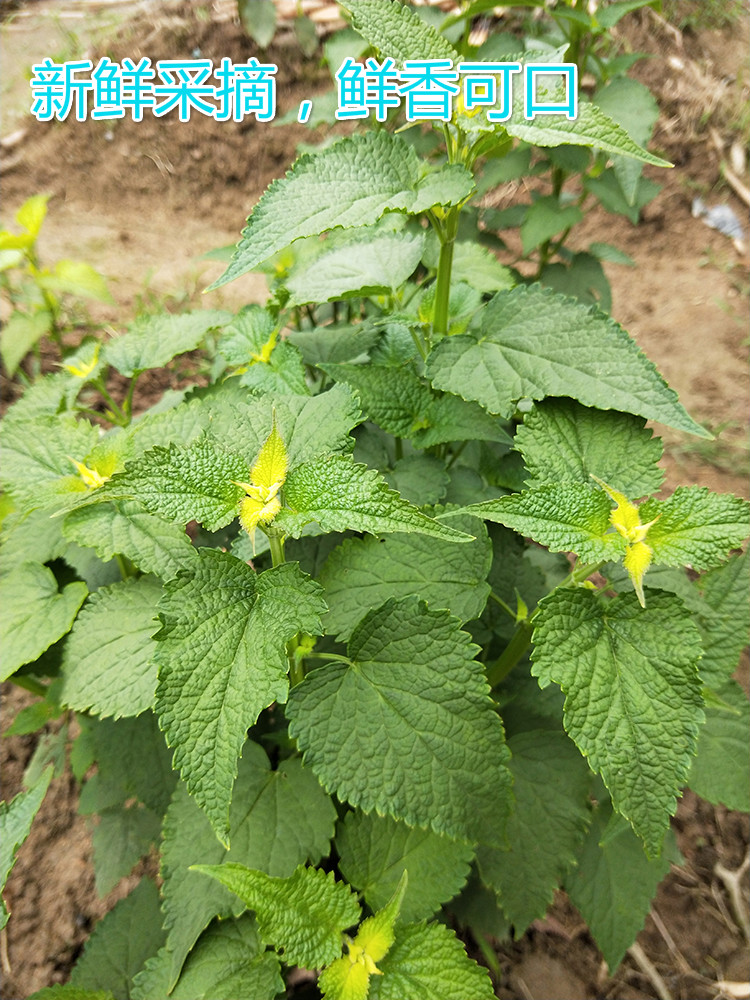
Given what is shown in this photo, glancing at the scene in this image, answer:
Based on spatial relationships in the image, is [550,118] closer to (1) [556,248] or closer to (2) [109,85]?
(1) [556,248]

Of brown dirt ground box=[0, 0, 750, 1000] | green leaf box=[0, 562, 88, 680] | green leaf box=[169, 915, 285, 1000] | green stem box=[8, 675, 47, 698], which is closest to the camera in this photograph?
green leaf box=[169, 915, 285, 1000]

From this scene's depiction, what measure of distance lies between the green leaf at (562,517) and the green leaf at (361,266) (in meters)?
0.49

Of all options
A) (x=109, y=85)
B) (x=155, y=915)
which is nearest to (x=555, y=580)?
(x=155, y=915)

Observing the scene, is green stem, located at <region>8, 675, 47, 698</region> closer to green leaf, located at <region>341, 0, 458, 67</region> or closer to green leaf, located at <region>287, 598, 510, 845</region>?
green leaf, located at <region>287, 598, 510, 845</region>

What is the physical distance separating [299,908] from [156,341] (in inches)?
43.1

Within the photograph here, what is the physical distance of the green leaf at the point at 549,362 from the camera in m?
1.05

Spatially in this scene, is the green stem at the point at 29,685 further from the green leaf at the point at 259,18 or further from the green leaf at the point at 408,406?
the green leaf at the point at 259,18

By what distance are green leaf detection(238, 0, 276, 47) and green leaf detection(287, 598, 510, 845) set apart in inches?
147

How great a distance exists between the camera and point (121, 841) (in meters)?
1.45

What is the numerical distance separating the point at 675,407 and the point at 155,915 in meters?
1.22

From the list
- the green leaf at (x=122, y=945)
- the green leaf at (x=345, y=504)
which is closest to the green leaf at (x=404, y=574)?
the green leaf at (x=345, y=504)

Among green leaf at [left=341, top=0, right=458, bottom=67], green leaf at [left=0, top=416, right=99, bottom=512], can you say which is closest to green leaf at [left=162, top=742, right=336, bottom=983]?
green leaf at [left=0, top=416, right=99, bottom=512]

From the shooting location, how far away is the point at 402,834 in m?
1.13

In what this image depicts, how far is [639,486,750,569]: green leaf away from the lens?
941mm
